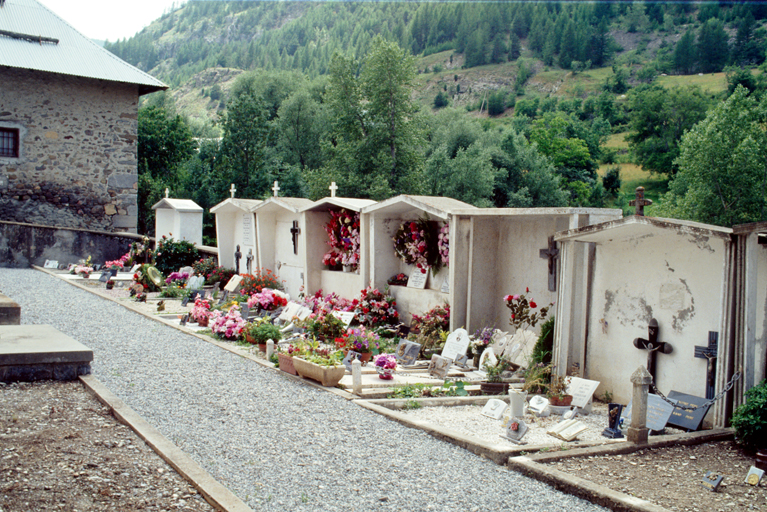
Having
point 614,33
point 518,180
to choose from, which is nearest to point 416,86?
point 518,180

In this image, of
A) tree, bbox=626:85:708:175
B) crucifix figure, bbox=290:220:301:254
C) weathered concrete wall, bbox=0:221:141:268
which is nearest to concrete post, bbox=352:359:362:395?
crucifix figure, bbox=290:220:301:254

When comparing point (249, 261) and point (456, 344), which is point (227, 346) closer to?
point (456, 344)

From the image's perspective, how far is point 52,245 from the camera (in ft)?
57.4

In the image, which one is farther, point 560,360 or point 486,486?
point 560,360

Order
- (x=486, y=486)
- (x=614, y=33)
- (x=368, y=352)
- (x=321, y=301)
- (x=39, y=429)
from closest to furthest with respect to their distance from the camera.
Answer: (x=486, y=486), (x=39, y=429), (x=368, y=352), (x=321, y=301), (x=614, y=33)

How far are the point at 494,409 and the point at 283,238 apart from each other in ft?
27.9

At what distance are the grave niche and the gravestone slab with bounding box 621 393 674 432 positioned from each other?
32.7 feet

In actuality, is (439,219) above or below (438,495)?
above

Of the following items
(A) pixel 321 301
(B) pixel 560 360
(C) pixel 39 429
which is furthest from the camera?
(A) pixel 321 301

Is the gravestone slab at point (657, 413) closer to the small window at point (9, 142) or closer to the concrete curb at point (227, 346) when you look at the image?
the concrete curb at point (227, 346)

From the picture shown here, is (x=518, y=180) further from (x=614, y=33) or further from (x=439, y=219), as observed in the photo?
(x=614, y=33)

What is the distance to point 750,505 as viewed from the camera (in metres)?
3.96

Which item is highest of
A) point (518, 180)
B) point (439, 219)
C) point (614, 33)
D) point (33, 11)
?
point (614, 33)

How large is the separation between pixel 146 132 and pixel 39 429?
108ft
